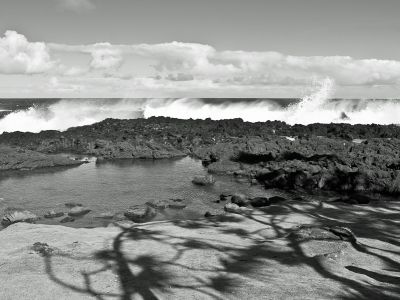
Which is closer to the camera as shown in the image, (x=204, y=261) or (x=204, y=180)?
(x=204, y=261)

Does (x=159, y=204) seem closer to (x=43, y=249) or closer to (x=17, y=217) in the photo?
(x=17, y=217)

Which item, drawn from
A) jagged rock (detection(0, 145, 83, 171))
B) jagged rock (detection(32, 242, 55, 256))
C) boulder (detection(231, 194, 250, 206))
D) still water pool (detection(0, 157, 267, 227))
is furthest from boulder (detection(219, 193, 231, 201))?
jagged rock (detection(0, 145, 83, 171))

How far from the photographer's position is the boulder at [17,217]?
1555 cm

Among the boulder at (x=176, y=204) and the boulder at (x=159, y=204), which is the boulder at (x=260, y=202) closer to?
the boulder at (x=176, y=204)

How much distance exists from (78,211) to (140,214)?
2.64 metres

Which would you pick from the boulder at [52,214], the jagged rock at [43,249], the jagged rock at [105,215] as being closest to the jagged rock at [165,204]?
the jagged rock at [105,215]

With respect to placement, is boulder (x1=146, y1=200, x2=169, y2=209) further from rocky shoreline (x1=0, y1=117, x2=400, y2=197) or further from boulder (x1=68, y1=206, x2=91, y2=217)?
rocky shoreline (x1=0, y1=117, x2=400, y2=197)

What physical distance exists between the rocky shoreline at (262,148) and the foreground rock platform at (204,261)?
371 inches

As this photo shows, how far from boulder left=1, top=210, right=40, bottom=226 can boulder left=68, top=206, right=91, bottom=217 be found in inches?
51.1

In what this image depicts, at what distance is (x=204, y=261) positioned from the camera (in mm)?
8469

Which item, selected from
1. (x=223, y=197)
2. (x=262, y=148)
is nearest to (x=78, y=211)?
(x=223, y=197)

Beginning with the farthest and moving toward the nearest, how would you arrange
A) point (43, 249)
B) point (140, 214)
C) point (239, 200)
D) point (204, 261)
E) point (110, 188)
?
point (110, 188), point (239, 200), point (140, 214), point (43, 249), point (204, 261)

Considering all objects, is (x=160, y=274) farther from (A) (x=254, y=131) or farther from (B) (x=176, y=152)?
(A) (x=254, y=131)

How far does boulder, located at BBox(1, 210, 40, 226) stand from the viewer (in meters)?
15.6
